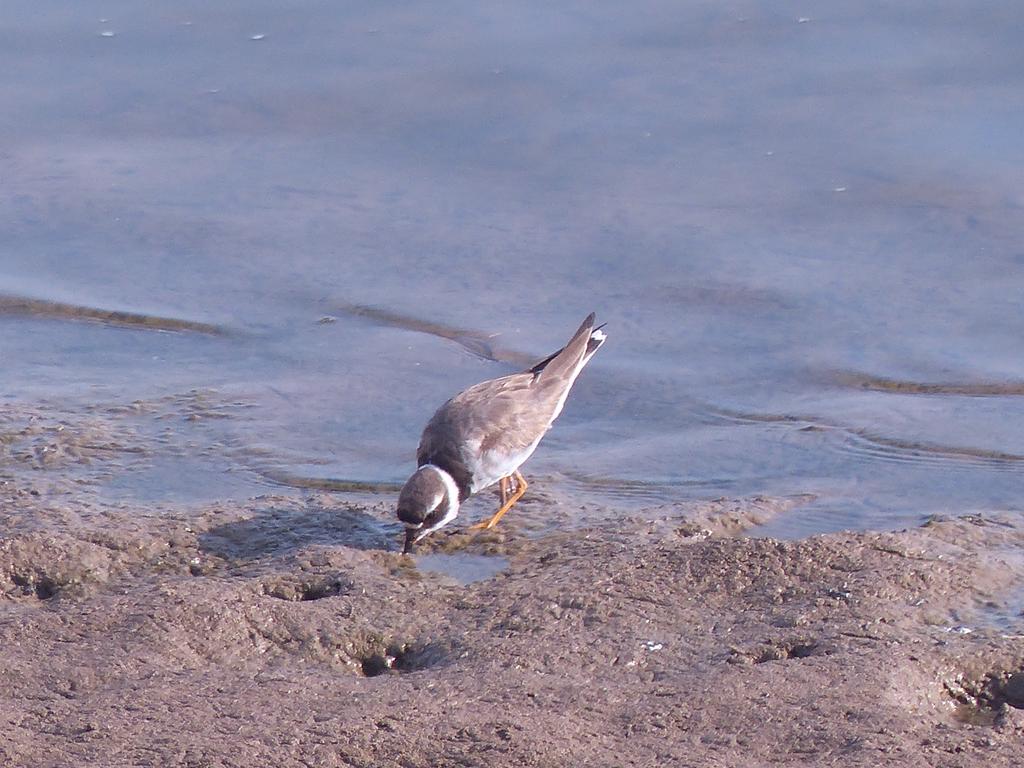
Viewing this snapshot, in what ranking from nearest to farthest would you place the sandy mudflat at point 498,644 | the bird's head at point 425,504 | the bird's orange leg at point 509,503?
the sandy mudflat at point 498,644
the bird's head at point 425,504
the bird's orange leg at point 509,503

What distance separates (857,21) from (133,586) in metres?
9.29

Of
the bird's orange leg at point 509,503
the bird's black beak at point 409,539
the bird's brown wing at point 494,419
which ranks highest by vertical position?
the bird's brown wing at point 494,419

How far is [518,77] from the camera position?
1199cm

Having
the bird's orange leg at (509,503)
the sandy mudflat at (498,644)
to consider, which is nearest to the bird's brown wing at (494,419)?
the bird's orange leg at (509,503)

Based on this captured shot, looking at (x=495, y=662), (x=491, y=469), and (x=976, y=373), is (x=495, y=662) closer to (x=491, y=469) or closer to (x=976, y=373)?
(x=491, y=469)

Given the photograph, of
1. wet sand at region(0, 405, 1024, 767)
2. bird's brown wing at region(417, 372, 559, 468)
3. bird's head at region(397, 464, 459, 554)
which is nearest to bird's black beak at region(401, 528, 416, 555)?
bird's head at region(397, 464, 459, 554)

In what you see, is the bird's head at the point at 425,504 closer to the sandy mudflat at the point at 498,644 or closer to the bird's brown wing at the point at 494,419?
the sandy mudflat at the point at 498,644

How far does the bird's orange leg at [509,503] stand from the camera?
638cm

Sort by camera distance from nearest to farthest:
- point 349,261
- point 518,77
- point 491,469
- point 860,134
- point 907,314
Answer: point 491,469
point 907,314
point 349,261
point 860,134
point 518,77

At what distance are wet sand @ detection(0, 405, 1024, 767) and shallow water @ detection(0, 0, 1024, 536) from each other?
0.74m

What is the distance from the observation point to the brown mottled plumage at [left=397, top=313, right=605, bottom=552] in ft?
20.0

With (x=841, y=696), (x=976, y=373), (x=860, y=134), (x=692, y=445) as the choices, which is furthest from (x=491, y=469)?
(x=860, y=134)

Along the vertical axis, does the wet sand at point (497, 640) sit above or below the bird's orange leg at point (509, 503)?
above

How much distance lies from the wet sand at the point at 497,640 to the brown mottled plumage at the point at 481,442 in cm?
23
